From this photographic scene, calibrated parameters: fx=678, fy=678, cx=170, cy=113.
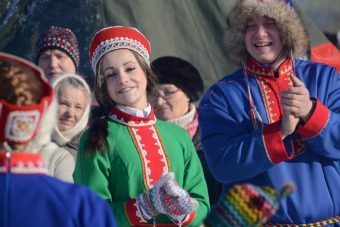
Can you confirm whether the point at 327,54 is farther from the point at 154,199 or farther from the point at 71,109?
the point at 154,199

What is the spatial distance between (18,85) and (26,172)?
0.28 metres

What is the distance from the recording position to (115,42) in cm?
361

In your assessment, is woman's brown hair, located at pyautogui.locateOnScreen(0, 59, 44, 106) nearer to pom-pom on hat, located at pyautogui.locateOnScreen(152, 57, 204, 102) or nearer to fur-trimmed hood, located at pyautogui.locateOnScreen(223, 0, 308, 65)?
fur-trimmed hood, located at pyautogui.locateOnScreen(223, 0, 308, 65)

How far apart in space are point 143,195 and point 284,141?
28.7 inches

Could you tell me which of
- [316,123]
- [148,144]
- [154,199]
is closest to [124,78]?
[148,144]

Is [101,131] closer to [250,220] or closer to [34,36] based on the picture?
[250,220]

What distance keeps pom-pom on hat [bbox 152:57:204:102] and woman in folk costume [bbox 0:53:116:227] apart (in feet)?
10.1

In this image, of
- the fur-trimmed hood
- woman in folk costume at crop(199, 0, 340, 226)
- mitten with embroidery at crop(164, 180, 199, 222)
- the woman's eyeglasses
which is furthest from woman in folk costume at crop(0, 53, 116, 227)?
the woman's eyeglasses

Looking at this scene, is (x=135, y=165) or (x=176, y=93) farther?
(x=176, y=93)

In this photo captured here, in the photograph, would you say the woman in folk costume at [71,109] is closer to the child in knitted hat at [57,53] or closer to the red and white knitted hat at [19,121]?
the child in knitted hat at [57,53]

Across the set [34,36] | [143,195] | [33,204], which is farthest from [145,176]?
[34,36]

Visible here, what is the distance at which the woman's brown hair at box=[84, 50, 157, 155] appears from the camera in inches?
133

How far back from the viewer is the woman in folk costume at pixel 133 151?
327 centimetres

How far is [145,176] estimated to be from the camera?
11.2 feet
